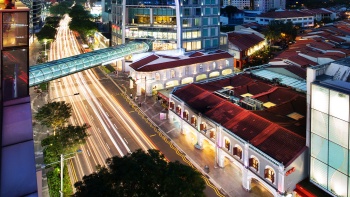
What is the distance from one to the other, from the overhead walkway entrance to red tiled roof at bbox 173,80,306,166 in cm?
1995

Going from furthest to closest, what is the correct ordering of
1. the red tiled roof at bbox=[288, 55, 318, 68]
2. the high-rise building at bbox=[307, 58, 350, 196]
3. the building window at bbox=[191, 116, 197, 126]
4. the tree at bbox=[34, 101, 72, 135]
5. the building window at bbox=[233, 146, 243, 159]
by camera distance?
the red tiled roof at bbox=[288, 55, 318, 68], the building window at bbox=[191, 116, 197, 126], the tree at bbox=[34, 101, 72, 135], the building window at bbox=[233, 146, 243, 159], the high-rise building at bbox=[307, 58, 350, 196]

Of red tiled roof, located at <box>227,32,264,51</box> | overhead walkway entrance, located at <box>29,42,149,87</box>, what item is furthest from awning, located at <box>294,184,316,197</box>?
red tiled roof, located at <box>227,32,264,51</box>

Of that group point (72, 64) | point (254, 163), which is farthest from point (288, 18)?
point (254, 163)

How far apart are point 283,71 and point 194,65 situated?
2061 cm

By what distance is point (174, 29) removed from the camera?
9025 cm

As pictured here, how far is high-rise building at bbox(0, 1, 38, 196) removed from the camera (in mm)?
14812

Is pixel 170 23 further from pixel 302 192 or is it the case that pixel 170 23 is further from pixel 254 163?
pixel 302 192

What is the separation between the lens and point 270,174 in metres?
34.4

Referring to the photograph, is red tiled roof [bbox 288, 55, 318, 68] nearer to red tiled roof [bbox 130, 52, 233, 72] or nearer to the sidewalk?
red tiled roof [bbox 130, 52, 233, 72]

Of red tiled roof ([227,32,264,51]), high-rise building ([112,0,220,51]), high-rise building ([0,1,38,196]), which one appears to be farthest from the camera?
red tiled roof ([227,32,264,51])

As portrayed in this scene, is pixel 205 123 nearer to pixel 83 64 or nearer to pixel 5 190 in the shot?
pixel 83 64

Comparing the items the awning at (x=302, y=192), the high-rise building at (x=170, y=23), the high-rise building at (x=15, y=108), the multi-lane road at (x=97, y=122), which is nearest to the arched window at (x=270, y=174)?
the awning at (x=302, y=192)

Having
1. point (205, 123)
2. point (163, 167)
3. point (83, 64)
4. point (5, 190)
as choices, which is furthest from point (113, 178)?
point (83, 64)

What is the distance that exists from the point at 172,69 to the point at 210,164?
111 ft
